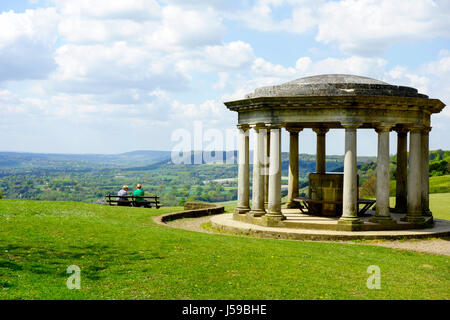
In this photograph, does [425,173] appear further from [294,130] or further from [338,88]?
[294,130]

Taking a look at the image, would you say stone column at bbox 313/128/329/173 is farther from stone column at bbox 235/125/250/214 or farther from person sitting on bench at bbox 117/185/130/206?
person sitting on bench at bbox 117/185/130/206

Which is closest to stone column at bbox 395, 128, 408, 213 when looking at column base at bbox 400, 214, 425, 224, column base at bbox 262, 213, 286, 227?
column base at bbox 400, 214, 425, 224

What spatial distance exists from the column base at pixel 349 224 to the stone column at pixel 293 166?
24.5 feet

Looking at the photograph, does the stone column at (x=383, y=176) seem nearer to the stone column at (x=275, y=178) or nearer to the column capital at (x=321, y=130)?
the stone column at (x=275, y=178)

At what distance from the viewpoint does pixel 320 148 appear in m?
27.7

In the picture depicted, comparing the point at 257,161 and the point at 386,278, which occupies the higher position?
the point at 257,161

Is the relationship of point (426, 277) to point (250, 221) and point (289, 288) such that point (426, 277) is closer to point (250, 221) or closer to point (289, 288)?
point (289, 288)

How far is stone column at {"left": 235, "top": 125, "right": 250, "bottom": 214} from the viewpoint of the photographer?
22859 mm

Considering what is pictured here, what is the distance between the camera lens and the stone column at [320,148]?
27469mm

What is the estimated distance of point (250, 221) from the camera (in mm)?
21812

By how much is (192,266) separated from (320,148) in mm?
17155

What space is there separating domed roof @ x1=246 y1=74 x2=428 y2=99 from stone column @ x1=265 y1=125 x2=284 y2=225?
1.72m
